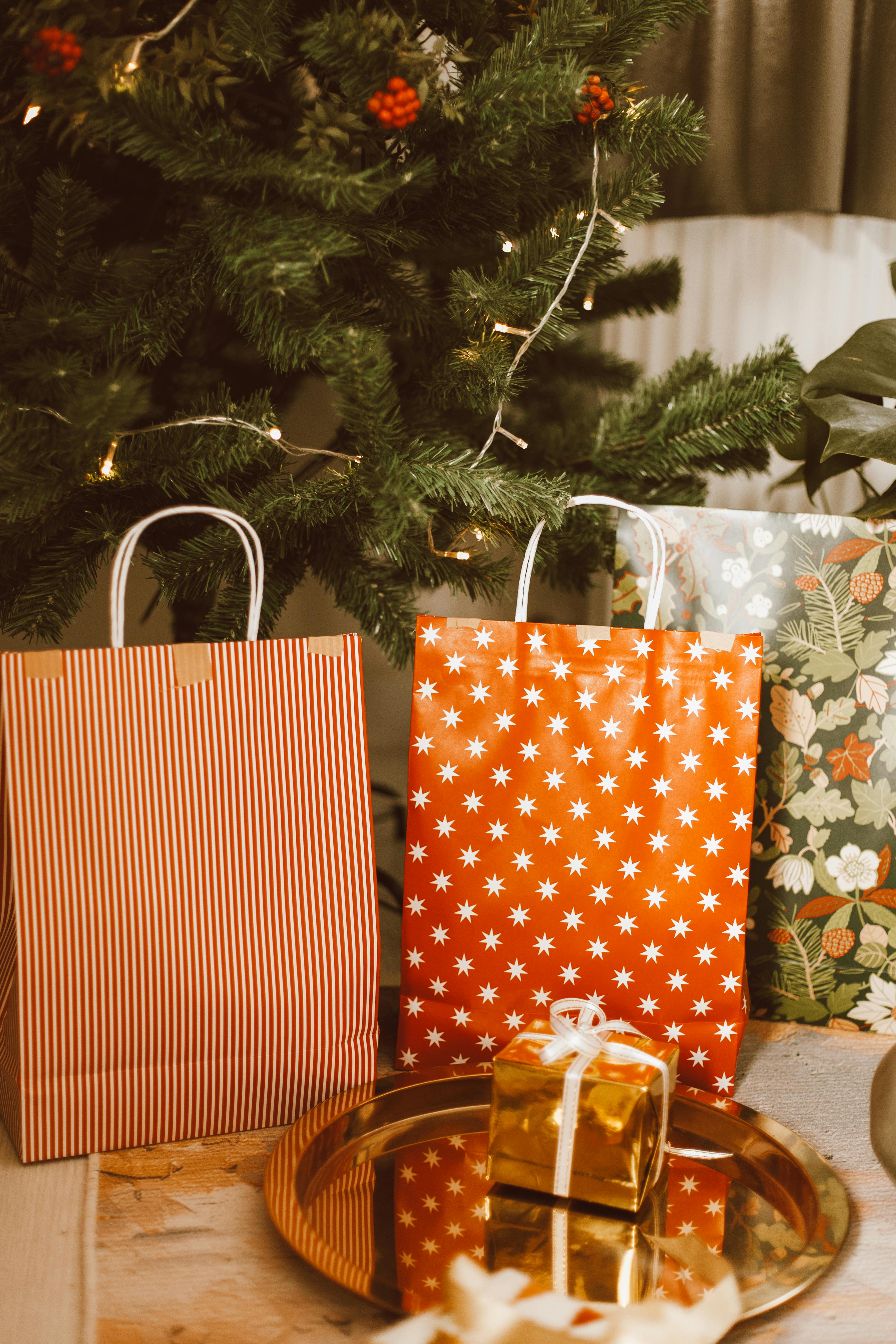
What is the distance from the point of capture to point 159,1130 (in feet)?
2.00

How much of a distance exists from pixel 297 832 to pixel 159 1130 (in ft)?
0.68

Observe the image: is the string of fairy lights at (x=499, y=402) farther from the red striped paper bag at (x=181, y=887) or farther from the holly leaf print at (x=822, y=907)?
the holly leaf print at (x=822, y=907)

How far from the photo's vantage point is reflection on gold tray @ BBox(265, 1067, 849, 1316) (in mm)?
495

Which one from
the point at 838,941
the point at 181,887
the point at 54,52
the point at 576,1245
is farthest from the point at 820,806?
the point at 54,52

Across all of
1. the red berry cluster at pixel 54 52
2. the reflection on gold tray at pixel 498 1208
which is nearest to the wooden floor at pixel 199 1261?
the reflection on gold tray at pixel 498 1208

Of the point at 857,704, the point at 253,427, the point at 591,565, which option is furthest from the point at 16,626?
the point at 857,704

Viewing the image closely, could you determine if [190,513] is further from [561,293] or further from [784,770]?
[784,770]

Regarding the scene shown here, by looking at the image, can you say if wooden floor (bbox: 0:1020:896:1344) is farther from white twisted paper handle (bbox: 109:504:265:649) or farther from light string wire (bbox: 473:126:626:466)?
light string wire (bbox: 473:126:626:466)

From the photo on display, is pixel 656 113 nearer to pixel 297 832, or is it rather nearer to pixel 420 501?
pixel 420 501

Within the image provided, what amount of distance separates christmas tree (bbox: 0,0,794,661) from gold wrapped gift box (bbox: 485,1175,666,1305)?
41cm

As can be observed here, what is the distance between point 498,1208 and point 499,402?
21.2 inches

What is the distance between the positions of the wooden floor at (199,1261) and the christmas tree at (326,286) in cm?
36

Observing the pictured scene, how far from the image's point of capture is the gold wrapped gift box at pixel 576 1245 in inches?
19.2

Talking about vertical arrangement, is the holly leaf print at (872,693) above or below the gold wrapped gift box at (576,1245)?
above
